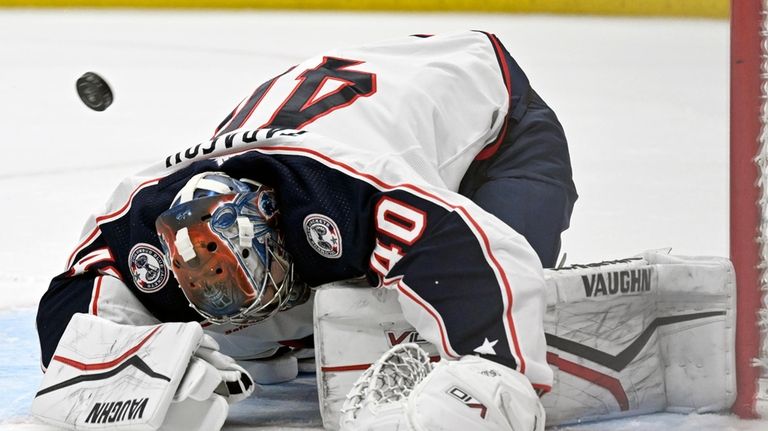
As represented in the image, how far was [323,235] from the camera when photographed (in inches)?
75.9

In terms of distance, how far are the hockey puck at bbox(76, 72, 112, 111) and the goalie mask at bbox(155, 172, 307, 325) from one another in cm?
201

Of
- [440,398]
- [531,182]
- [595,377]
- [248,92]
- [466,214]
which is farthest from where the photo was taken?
[248,92]

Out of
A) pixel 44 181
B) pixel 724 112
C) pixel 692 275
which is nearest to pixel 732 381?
pixel 692 275

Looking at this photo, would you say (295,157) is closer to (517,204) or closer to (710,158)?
(517,204)

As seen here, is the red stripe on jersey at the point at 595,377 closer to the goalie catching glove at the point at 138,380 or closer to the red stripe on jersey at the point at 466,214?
the red stripe on jersey at the point at 466,214

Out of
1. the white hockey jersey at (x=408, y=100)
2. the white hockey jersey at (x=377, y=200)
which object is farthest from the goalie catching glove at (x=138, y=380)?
the white hockey jersey at (x=408, y=100)

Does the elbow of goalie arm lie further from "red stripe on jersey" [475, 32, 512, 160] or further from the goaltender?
"red stripe on jersey" [475, 32, 512, 160]

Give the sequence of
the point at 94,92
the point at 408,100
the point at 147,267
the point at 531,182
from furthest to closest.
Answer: the point at 94,92, the point at 531,182, the point at 408,100, the point at 147,267

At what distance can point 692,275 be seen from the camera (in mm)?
2018

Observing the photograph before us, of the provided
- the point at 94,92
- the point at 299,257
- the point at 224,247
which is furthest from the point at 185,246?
the point at 94,92

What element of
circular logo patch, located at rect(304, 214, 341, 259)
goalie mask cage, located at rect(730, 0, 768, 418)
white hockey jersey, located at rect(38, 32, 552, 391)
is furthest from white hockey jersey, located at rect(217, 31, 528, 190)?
goalie mask cage, located at rect(730, 0, 768, 418)

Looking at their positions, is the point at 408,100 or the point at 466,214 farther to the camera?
the point at 408,100

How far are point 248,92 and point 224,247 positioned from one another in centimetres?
269

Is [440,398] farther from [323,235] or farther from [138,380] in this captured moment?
[138,380]
